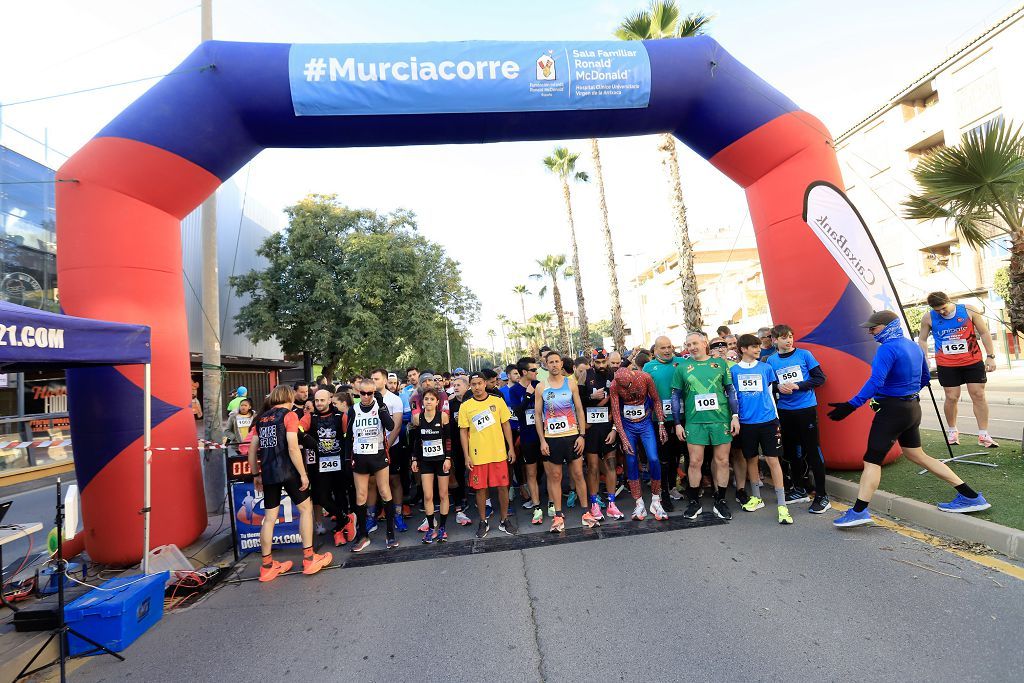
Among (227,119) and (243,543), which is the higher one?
(227,119)

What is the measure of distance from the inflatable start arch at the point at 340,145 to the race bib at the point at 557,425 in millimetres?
3207

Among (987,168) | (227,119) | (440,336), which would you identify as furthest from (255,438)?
(440,336)

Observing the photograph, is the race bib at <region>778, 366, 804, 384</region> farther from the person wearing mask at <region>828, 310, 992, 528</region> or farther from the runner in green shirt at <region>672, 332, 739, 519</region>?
the person wearing mask at <region>828, 310, 992, 528</region>

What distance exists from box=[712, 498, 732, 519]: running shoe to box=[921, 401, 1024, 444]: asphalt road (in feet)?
13.1

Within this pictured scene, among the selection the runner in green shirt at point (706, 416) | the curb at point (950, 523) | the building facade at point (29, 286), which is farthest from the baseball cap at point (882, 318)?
the building facade at point (29, 286)

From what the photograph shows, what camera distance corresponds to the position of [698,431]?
5.45 m

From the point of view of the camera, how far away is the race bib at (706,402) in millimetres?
5402

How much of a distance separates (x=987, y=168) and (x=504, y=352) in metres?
95.7

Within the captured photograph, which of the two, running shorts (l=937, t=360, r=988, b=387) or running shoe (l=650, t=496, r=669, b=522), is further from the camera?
running shorts (l=937, t=360, r=988, b=387)

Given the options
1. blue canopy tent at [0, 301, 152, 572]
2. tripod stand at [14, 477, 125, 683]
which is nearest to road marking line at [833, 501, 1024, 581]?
tripod stand at [14, 477, 125, 683]

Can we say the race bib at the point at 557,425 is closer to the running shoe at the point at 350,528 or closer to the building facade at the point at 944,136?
the running shoe at the point at 350,528

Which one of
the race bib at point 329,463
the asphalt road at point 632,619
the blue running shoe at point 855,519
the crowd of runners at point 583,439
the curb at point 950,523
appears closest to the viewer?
the asphalt road at point 632,619

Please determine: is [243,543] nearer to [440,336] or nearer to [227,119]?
[227,119]

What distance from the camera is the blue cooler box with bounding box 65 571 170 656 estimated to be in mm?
3604
